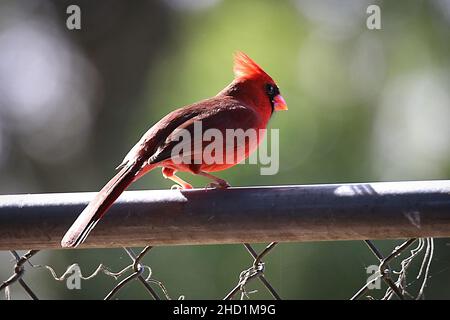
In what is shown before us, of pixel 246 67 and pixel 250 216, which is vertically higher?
pixel 246 67

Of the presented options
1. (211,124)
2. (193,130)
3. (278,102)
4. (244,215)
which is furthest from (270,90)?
(244,215)

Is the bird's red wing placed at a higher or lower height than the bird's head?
lower

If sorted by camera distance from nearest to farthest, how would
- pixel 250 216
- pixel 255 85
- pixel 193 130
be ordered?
pixel 250 216, pixel 193 130, pixel 255 85

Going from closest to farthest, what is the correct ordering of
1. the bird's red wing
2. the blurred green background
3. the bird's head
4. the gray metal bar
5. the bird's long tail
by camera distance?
the gray metal bar < the bird's long tail < the bird's red wing < the bird's head < the blurred green background

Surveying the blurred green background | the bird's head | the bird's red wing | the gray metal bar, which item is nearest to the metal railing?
the gray metal bar

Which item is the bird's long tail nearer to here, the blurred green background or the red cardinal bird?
the red cardinal bird

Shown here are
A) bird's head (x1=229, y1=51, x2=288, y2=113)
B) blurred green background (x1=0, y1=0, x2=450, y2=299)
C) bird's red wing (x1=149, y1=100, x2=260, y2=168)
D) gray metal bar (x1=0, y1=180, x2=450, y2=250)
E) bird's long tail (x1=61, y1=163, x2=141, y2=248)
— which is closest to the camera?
gray metal bar (x1=0, y1=180, x2=450, y2=250)

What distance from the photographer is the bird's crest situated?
8.93ft

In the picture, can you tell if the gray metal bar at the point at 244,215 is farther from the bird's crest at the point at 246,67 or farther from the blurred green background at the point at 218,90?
the blurred green background at the point at 218,90

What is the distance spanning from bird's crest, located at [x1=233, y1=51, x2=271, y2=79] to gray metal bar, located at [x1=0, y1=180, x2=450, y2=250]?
1.42 m

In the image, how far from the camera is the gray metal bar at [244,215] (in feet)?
3.90

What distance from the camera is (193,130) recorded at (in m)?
1.97

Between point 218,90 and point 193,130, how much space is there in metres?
4.55

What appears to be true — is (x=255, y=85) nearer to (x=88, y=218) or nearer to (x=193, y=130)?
(x=193, y=130)
